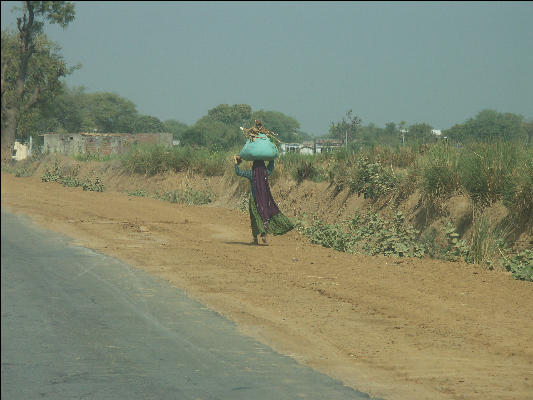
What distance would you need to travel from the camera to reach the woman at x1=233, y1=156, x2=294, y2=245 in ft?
37.8

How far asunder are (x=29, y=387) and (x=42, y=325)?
1.72ft

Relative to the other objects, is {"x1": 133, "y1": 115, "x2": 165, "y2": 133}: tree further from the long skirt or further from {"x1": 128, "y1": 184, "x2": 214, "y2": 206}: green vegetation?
the long skirt

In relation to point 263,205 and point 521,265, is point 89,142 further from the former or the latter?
point 521,265

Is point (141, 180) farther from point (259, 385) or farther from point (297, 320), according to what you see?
point (259, 385)

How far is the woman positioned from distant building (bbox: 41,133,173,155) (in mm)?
2952

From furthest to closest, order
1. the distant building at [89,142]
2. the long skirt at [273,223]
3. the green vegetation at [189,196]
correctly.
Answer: the green vegetation at [189,196], the long skirt at [273,223], the distant building at [89,142]

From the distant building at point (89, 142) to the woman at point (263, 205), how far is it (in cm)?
295

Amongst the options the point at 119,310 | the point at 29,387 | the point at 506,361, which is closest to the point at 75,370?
the point at 29,387

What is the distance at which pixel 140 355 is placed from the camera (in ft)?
15.5

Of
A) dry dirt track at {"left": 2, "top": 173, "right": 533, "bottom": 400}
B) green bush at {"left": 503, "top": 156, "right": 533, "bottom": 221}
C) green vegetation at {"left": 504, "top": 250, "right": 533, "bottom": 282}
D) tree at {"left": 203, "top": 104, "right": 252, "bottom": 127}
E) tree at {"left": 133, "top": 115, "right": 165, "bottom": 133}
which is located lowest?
dry dirt track at {"left": 2, "top": 173, "right": 533, "bottom": 400}

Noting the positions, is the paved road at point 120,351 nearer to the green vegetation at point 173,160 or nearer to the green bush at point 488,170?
the green bush at point 488,170

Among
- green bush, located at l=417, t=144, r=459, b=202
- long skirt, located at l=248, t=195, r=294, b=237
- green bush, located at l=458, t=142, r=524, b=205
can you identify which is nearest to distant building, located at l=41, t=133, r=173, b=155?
long skirt, located at l=248, t=195, r=294, b=237

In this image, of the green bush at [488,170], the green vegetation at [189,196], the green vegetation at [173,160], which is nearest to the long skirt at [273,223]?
the green bush at [488,170]

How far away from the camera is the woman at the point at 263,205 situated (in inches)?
453
